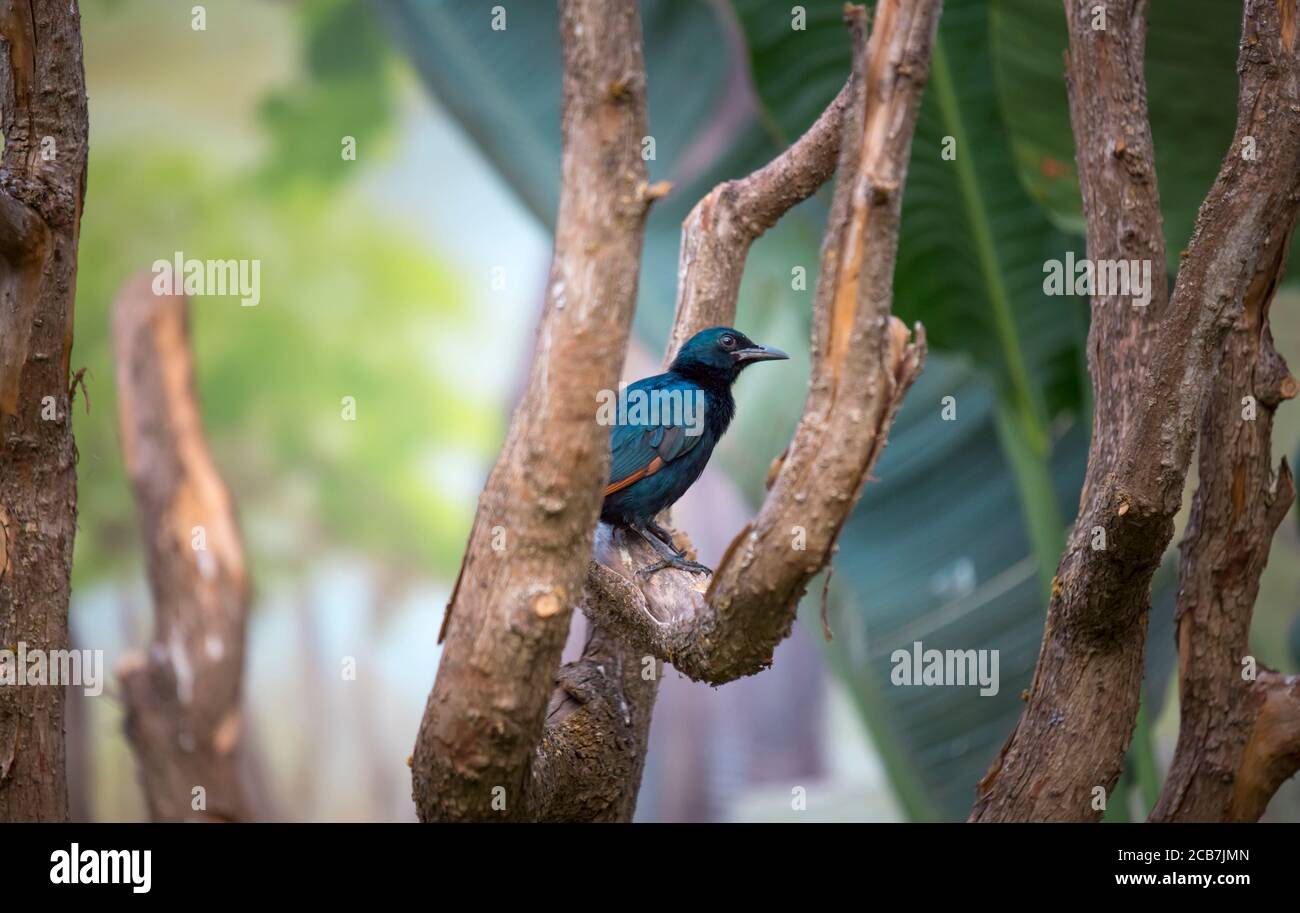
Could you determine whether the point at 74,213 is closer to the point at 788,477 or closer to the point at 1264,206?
the point at 788,477

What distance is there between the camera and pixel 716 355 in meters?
3.81

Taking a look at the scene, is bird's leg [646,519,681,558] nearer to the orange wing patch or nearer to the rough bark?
the orange wing patch

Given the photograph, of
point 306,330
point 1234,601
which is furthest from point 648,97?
point 306,330

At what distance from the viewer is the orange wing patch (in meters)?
3.39

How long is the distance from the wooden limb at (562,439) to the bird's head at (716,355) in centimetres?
162

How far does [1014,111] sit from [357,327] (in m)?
5.62

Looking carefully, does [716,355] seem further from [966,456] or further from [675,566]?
[966,456]

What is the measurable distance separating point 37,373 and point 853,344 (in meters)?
2.22

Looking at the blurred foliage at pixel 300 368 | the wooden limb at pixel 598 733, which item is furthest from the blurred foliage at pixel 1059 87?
the blurred foliage at pixel 300 368

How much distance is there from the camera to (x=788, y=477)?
→ 217cm

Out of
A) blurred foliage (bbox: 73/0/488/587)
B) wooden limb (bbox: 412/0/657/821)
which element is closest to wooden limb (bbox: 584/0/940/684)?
wooden limb (bbox: 412/0/657/821)

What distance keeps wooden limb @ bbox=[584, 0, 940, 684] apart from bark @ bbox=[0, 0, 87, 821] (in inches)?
76.3

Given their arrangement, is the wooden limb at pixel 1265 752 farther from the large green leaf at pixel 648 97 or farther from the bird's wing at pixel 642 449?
the large green leaf at pixel 648 97
